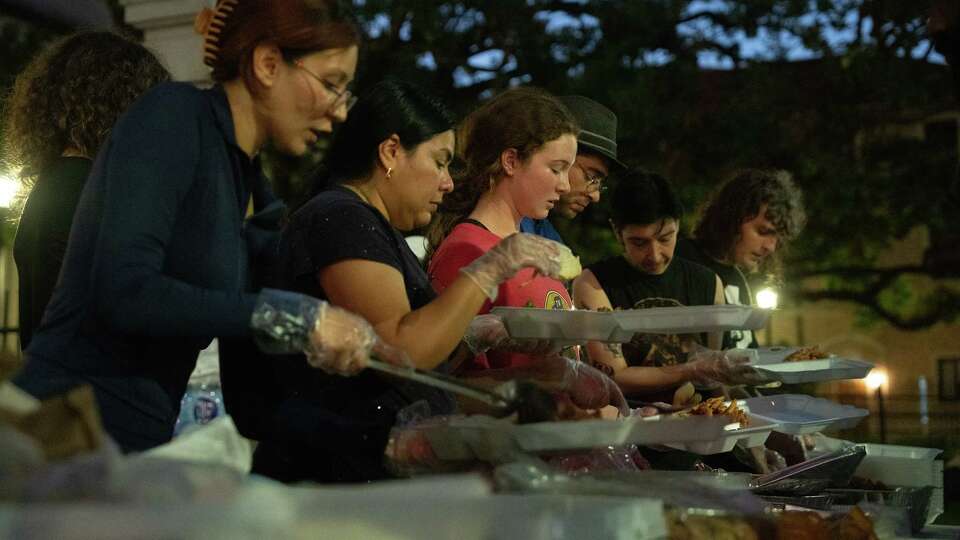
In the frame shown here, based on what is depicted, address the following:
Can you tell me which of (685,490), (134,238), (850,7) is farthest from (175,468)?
(850,7)

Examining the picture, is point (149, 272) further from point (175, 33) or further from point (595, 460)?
point (175, 33)

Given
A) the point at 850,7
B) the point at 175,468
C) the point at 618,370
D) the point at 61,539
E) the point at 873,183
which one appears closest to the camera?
the point at 61,539

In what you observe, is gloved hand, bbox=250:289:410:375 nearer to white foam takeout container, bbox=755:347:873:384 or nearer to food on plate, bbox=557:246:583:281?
food on plate, bbox=557:246:583:281

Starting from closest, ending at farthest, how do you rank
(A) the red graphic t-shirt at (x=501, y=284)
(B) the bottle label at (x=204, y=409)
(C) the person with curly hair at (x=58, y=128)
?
(C) the person with curly hair at (x=58, y=128) → (A) the red graphic t-shirt at (x=501, y=284) → (B) the bottle label at (x=204, y=409)

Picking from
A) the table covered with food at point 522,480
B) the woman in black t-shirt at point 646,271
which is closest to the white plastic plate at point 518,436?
the table covered with food at point 522,480

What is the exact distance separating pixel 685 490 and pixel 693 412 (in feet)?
2.93

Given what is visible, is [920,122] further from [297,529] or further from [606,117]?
[297,529]

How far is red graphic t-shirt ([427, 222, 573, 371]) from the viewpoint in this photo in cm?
291

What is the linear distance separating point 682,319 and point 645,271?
4.36ft

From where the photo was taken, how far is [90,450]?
4.94ft

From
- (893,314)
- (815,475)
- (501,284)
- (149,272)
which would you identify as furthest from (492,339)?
(893,314)

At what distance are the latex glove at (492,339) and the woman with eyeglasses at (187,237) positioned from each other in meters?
0.78

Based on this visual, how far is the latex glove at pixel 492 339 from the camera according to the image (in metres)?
2.76

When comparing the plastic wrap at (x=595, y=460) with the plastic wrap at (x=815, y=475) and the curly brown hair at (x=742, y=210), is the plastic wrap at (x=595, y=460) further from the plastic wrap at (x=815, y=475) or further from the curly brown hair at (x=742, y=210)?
the curly brown hair at (x=742, y=210)
